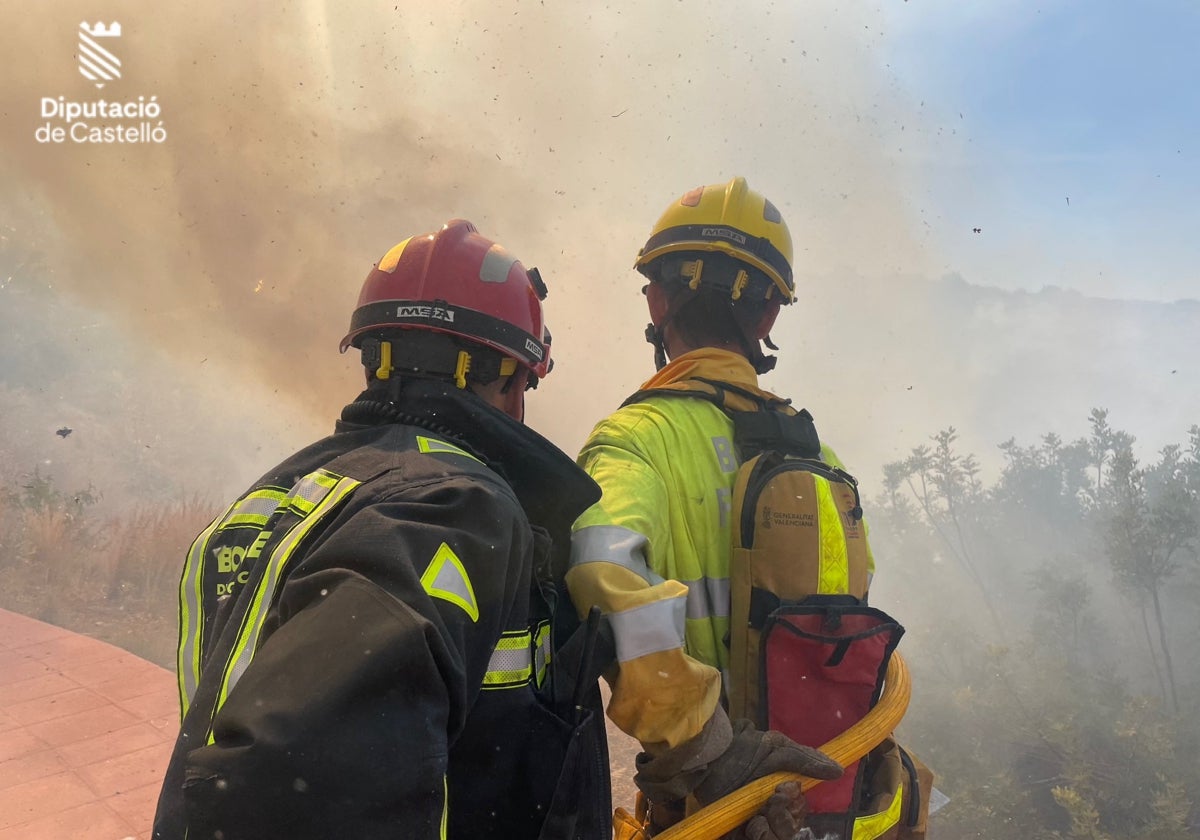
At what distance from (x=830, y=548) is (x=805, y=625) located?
223 mm

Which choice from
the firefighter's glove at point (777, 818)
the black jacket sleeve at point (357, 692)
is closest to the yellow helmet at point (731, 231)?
the firefighter's glove at point (777, 818)

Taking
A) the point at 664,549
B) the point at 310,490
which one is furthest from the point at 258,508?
the point at 664,549

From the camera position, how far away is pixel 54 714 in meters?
5.01

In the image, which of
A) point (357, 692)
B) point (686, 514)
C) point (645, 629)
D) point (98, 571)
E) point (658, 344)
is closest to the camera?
point (357, 692)

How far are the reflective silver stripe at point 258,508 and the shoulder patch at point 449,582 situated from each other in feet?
1.53

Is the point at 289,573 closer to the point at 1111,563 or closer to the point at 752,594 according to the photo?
the point at 752,594

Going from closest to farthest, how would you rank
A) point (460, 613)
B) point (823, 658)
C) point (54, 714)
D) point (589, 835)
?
1. point (460, 613)
2. point (589, 835)
3. point (823, 658)
4. point (54, 714)

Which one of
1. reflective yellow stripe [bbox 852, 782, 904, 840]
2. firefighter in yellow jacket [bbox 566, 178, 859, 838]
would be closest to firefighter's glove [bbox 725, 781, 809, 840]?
firefighter in yellow jacket [bbox 566, 178, 859, 838]

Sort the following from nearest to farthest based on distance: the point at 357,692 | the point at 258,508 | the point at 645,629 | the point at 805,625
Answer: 1. the point at 357,692
2. the point at 258,508
3. the point at 645,629
4. the point at 805,625

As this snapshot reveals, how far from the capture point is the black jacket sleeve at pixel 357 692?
986mm

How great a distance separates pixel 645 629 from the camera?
177 cm

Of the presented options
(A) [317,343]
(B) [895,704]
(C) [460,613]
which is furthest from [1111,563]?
(A) [317,343]

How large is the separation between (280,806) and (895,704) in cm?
177

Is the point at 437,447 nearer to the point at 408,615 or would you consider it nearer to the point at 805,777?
the point at 408,615
